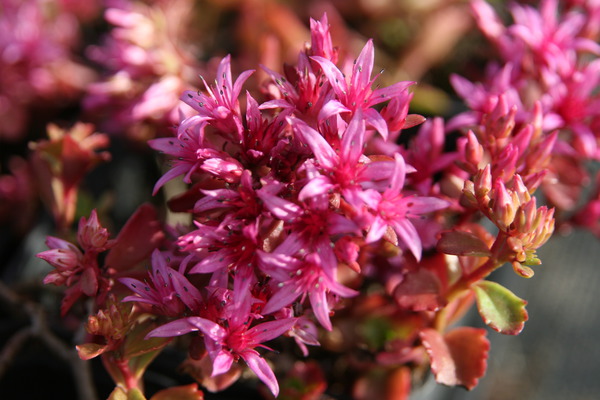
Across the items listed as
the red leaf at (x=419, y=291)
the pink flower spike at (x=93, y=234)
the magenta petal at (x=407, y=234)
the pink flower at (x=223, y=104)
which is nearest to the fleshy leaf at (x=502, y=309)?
the red leaf at (x=419, y=291)

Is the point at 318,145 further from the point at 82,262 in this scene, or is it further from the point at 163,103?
the point at 163,103

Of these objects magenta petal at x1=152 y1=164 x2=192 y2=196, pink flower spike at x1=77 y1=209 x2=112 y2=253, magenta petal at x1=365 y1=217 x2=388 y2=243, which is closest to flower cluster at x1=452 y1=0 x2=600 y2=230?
magenta petal at x1=365 y1=217 x2=388 y2=243

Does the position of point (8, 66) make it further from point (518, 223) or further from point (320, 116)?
point (518, 223)

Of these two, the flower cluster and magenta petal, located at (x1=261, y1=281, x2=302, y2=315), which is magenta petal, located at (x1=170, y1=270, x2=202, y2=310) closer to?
magenta petal, located at (x1=261, y1=281, x2=302, y2=315)

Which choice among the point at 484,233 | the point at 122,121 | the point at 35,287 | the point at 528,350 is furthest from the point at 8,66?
the point at 528,350

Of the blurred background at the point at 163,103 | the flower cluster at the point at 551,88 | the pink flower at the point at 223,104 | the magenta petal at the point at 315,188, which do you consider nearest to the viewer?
the magenta petal at the point at 315,188

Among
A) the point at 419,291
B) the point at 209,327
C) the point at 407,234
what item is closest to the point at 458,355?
the point at 419,291

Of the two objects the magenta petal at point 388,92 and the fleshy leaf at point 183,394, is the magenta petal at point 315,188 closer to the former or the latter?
the magenta petal at point 388,92
